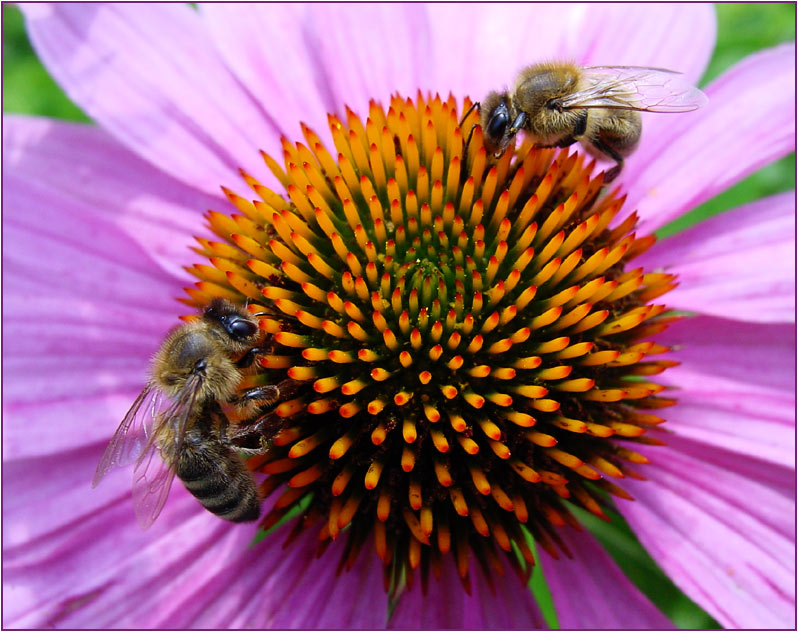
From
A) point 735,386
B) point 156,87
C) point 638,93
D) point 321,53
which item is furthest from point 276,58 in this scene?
point 735,386

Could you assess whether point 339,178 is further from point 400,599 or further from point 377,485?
point 400,599

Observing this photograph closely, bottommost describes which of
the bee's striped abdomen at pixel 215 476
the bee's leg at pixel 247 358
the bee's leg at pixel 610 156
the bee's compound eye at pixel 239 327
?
the bee's striped abdomen at pixel 215 476

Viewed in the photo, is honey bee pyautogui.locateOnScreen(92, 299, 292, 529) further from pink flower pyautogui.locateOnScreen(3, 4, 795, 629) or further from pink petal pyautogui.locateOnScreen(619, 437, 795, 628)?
pink petal pyautogui.locateOnScreen(619, 437, 795, 628)

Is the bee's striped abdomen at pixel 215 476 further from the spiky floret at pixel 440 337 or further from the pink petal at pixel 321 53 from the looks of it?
the pink petal at pixel 321 53

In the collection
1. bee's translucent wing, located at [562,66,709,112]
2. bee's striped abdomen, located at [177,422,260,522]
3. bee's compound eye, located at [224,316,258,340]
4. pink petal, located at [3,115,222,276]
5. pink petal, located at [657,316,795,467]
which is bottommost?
bee's striped abdomen, located at [177,422,260,522]

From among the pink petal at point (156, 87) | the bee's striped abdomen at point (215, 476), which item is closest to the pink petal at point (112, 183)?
the pink petal at point (156, 87)

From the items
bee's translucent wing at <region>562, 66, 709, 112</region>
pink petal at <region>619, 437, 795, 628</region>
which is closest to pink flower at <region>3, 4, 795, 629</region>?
pink petal at <region>619, 437, 795, 628</region>
